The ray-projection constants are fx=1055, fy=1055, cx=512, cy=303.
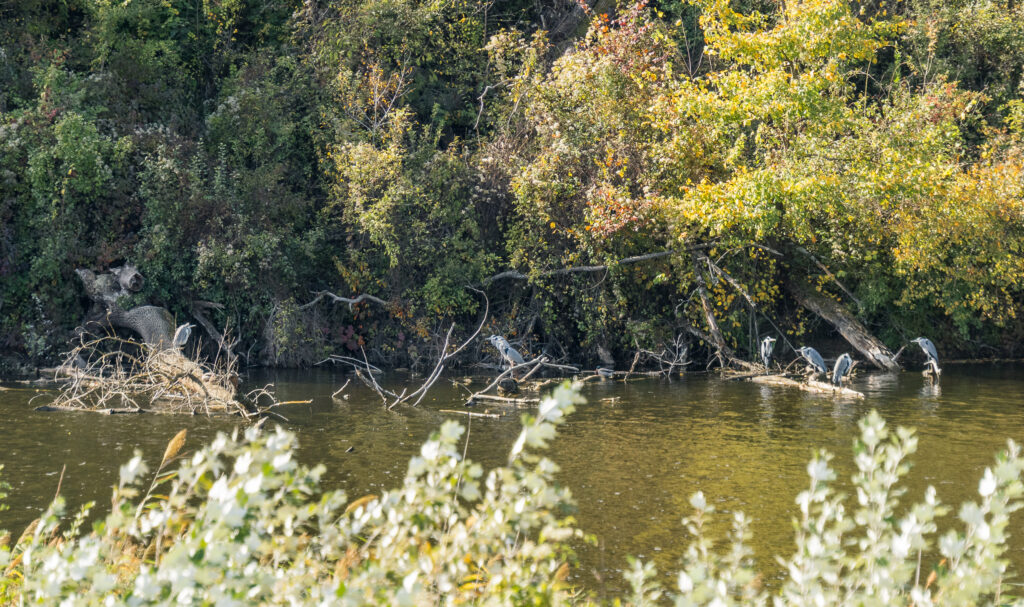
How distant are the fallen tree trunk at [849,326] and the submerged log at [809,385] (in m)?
2.83

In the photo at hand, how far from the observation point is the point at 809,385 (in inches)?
742

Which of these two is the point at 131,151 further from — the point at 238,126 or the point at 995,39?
the point at 995,39

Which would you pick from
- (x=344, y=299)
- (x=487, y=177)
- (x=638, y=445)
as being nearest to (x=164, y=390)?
(x=344, y=299)

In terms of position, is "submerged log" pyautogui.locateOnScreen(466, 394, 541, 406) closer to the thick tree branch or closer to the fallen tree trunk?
the thick tree branch

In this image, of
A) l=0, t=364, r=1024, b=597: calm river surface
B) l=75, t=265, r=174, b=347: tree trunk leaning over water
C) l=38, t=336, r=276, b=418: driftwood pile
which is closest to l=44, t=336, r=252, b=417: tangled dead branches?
l=38, t=336, r=276, b=418: driftwood pile

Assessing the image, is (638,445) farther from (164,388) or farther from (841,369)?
(164,388)

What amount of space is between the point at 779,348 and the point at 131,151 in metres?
14.9

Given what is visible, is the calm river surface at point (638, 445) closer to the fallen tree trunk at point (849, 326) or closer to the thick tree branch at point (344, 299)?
the fallen tree trunk at point (849, 326)

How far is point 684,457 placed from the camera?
41.8 ft

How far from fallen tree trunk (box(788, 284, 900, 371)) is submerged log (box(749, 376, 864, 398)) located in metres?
2.83

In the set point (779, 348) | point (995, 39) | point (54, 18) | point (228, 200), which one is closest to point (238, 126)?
point (228, 200)

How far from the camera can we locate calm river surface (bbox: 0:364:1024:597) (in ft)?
32.5

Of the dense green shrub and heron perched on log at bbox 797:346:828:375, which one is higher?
the dense green shrub

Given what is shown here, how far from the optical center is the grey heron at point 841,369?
18484 millimetres
